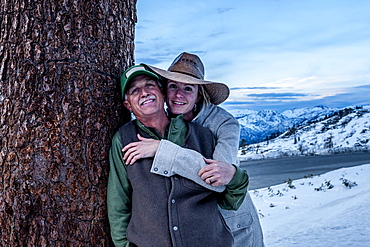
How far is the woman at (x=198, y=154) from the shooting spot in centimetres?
202

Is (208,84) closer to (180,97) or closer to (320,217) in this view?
(180,97)

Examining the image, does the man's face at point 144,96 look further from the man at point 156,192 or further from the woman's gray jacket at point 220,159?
the woman's gray jacket at point 220,159

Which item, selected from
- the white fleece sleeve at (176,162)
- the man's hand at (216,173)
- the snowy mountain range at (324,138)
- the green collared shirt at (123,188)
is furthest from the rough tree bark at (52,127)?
the snowy mountain range at (324,138)

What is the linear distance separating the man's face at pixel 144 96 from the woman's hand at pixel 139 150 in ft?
0.66

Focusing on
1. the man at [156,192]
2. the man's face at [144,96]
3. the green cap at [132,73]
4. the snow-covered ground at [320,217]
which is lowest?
the snow-covered ground at [320,217]

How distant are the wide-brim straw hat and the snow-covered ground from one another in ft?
7.35

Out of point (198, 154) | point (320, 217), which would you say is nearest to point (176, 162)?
point (198, 154)

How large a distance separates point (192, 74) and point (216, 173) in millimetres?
765

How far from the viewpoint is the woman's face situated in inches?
96.6

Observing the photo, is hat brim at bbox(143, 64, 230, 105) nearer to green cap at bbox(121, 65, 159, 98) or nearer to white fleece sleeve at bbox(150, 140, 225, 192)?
green cap at bbox(121, 65, 159, 98)

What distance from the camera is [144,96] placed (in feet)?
7.11

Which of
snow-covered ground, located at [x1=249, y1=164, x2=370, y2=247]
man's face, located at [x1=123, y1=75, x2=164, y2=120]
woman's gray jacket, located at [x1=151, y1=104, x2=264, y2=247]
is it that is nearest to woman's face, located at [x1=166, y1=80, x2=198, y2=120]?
woman's gray jacket, located at [x1=151, y1=104, x2=264, y2=247]

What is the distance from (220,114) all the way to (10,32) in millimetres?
1355

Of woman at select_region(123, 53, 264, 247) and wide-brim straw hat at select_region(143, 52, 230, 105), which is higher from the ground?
wide-brim straw hat at select_region(143, 52, 230, 105)
